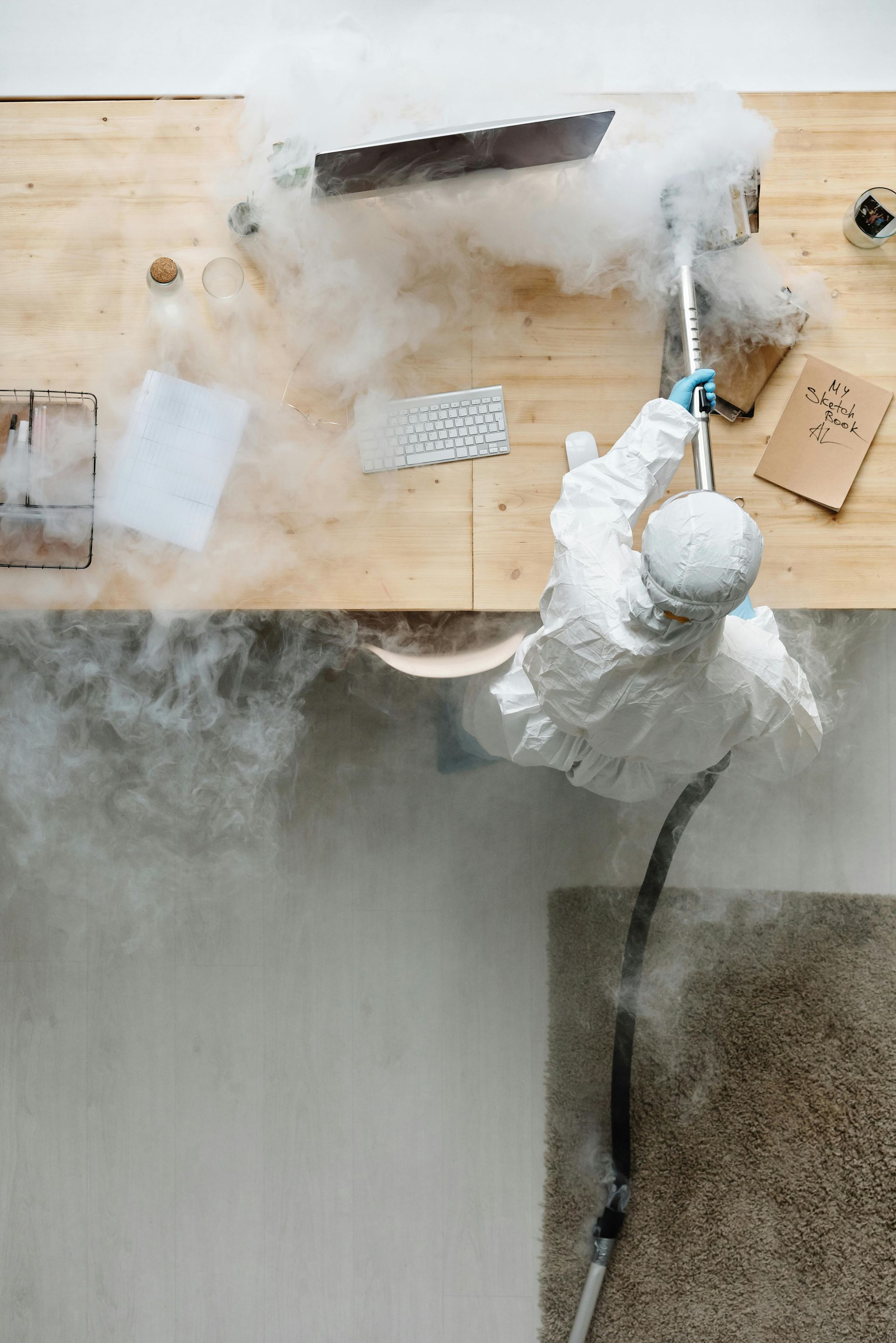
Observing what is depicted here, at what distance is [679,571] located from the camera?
1.10 m

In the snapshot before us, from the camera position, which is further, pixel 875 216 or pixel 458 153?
pixel 875 216

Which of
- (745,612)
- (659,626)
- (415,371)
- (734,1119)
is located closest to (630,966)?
(734,1119)

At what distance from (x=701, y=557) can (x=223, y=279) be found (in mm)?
915

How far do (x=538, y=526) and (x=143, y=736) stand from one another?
1.06m

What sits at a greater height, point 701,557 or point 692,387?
point 692,387

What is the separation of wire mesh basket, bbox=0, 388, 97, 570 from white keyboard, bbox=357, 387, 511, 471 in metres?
0.46

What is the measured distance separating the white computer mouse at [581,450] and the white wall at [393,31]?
834mm

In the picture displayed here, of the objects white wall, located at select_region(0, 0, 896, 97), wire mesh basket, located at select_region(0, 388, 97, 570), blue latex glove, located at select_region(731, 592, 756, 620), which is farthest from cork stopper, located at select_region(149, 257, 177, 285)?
blue latex glove, located at select_region(731, 592, 756, 620)

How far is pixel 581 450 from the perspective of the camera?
4.67ft

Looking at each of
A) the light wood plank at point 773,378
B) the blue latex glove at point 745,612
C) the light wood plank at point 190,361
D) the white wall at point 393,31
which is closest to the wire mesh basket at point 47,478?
the light wood plank at point 190,361

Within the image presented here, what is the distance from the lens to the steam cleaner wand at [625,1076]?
73.8 inches

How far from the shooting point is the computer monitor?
1.28m

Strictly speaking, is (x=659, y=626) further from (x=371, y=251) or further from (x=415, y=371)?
(x=371, y=251)

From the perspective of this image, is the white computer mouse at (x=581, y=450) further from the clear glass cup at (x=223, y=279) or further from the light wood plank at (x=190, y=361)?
Answer: the clear glass cup at (x=223, y=279)
